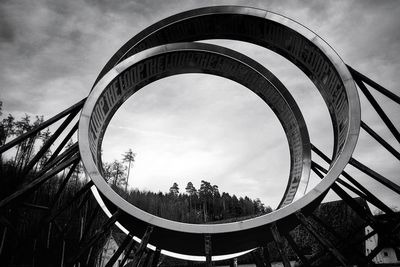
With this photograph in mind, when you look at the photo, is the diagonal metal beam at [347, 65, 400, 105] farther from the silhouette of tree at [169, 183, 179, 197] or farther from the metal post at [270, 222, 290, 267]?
the silhouette of tree at [169, 183, 179, 197]

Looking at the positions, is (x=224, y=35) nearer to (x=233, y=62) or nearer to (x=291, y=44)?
(x=233, y=62)

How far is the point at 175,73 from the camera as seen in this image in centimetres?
1063

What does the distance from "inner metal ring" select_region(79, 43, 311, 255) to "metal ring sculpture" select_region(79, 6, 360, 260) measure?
0.08 ft

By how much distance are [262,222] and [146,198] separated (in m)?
55.0

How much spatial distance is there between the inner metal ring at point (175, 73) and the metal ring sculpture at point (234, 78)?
1.0 inches

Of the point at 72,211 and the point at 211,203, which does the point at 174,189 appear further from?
the point at 72,211

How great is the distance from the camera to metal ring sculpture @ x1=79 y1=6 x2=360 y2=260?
718cm

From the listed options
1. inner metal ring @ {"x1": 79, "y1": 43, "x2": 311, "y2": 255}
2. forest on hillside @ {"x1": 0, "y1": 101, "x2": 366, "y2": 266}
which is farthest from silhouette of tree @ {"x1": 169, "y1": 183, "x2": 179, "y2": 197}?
inner metal ring @ {"x1": 79, "y1": 43, "x2": 311, "y2": 255}

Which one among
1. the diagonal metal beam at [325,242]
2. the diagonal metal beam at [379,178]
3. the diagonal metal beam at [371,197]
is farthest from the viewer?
the diagonal metal beam at [371,197]

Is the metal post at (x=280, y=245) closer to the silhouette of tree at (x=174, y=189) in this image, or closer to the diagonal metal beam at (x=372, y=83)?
the diagonal metal beam at (x=372, y=83)

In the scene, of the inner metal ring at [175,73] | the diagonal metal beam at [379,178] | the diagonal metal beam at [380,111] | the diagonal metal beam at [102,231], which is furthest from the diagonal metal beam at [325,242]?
the diagonal metal beam at [102,231]

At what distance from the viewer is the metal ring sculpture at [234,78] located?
23.6 ft

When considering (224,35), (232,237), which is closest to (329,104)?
(224,35)

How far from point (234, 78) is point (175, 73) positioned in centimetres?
218
